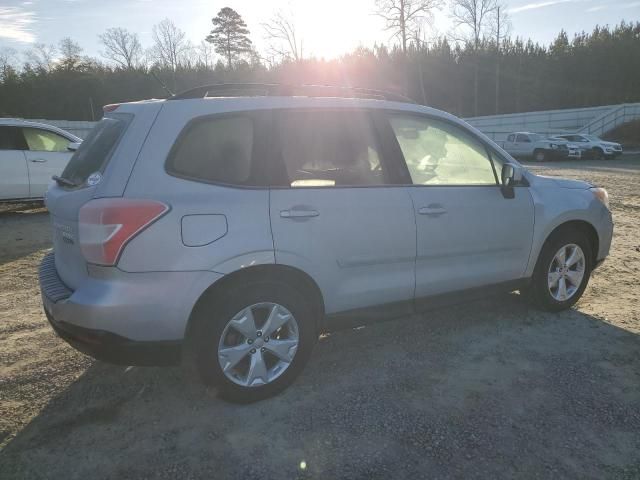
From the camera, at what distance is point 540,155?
24.7 m

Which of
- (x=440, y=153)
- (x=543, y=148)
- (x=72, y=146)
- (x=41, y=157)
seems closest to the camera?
(x=440, y=153)

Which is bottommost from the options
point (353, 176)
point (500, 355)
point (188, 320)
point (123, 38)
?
point (500, 355)

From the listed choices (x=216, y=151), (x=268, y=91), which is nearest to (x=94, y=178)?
(x=216, y=151)

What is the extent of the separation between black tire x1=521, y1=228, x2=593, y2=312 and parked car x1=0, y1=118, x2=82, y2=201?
7907 mm

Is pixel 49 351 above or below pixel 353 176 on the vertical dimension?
below

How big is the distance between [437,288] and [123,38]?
60290 mm

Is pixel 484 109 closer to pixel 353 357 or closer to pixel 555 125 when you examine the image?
pixel 555 125

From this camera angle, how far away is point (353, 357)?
12.0 feet

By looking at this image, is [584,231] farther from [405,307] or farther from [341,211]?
[341,211]

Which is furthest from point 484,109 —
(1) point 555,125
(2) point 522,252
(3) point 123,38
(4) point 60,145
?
(2) point 522,252

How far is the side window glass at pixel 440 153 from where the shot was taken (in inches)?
141

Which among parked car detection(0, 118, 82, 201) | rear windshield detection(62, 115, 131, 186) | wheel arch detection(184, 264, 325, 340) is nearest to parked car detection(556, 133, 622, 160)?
parked car detection(0, 118, 82, 201)

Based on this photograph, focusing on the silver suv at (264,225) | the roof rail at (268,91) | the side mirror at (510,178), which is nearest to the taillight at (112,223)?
the silver suv at (264,225)

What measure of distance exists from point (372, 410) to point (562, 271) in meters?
2.34
